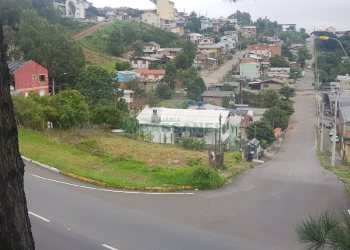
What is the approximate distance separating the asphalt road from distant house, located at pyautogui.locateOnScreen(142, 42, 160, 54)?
43369 mm

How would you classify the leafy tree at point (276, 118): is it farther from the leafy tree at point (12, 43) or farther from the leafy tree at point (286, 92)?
the leafy tree at point (12, 43)

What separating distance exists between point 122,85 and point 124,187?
25586 millimetres

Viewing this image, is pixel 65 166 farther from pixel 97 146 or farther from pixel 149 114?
pixel 149 114

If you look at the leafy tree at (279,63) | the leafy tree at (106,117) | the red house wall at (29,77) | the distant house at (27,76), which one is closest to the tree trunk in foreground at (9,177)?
the leafy tree at (106,117)

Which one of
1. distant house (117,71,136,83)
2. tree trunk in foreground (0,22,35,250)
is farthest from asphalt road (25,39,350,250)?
distant house (117,71,136,83)

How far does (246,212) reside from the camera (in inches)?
309

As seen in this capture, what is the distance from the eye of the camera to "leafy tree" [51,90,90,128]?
48.2 feet

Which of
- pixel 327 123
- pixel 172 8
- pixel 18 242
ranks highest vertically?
pixel 172 8

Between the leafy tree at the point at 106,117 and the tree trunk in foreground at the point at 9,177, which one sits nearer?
the tree trunk in foreground at the point at 9,177

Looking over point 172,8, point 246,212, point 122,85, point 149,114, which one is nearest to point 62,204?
point 246,212

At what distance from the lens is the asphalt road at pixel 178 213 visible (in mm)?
6418

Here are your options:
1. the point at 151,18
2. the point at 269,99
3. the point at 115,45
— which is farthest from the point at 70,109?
the point at 151,18

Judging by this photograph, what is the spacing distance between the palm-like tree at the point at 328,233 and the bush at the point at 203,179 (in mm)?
6300

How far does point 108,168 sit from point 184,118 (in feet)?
35.0
